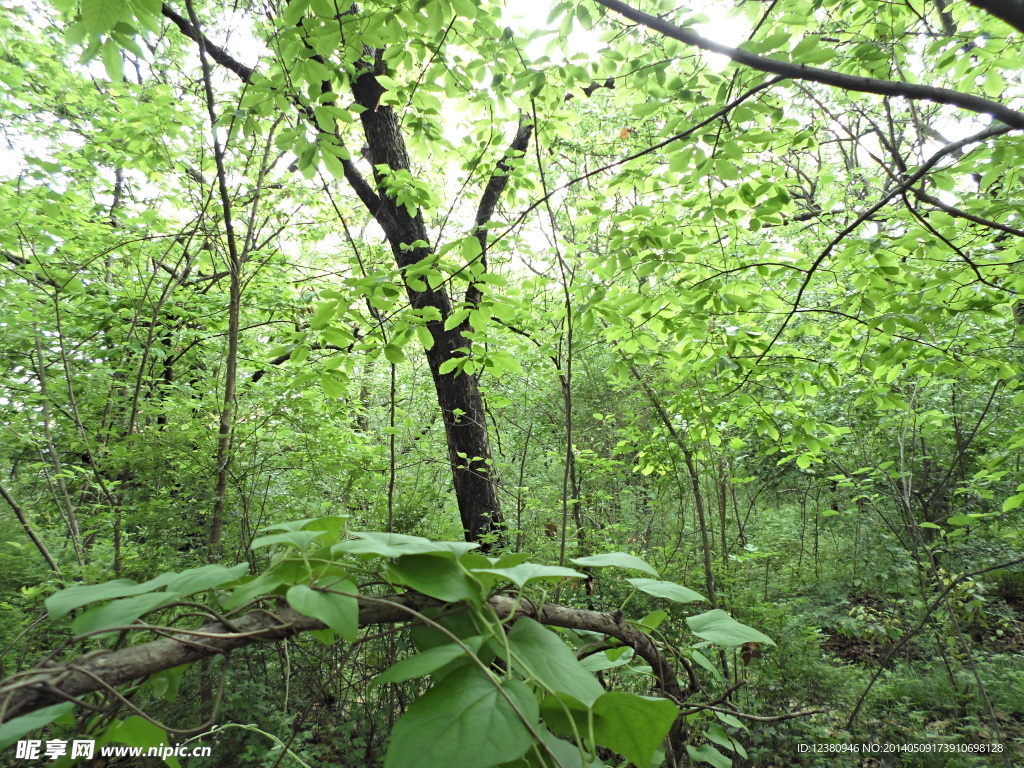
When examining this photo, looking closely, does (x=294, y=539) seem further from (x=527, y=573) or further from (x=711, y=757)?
(x=711, y=757)

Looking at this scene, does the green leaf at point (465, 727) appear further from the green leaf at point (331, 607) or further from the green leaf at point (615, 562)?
the green leaf at point (615, 562)

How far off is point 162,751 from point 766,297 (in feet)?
8.88

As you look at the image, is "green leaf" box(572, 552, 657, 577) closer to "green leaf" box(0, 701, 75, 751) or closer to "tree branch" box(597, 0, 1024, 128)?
"green leaf" box(0, 701, 75, 751)

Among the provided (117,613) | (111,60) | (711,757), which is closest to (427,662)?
(117,613)

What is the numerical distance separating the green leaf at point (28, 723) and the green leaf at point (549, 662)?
433mm

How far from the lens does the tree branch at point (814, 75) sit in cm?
156

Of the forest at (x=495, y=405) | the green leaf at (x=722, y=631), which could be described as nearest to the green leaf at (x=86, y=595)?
the forest at (x=495, y=405)

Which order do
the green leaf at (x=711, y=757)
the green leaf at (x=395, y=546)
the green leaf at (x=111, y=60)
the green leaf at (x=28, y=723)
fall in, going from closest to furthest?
the green leaf at (x=28, y=723) < the green leaf at (x=395, y=546) < the green leaf at (x=711, y=757) < the green leaf at (x=111, y=60)

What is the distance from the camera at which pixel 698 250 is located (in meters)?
2.33

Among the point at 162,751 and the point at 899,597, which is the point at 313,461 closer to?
the point at 162,751

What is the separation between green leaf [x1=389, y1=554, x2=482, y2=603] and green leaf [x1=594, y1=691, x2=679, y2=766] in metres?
0.19

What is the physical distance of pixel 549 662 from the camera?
1.93 feet

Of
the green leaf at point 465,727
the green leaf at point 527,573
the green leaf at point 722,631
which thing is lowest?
the green leaf at point 722,631

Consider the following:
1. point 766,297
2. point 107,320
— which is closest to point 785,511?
point 766,297
